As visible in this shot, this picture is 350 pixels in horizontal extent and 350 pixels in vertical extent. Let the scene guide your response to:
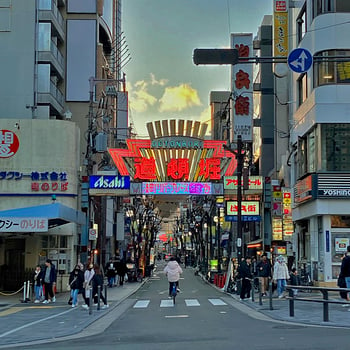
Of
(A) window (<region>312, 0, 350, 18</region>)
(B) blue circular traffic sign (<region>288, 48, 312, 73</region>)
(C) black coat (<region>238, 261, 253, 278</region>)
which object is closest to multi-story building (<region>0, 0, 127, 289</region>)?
(C) black coat (<region>238, 261, 253, 278</region>)

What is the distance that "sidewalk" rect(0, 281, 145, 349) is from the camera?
15.4 metres

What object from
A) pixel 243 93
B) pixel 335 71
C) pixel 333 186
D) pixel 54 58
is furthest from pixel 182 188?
pixel 54 58

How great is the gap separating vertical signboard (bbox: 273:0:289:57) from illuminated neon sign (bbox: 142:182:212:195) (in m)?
9.77

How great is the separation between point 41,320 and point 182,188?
18.9m

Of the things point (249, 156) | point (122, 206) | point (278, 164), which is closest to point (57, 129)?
point (278, 164)

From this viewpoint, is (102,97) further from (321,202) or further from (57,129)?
(321,202)

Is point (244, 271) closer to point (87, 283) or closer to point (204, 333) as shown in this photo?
point (87, 283)

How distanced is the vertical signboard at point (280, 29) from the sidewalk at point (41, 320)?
19.7 metres

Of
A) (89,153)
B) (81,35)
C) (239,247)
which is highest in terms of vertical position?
(81,35)

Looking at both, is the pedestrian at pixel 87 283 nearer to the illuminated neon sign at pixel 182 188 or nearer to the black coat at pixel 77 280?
the black coat at pixel 77 280

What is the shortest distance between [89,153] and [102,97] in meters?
18.8

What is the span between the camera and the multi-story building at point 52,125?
3403 cm

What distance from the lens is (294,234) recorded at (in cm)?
3872

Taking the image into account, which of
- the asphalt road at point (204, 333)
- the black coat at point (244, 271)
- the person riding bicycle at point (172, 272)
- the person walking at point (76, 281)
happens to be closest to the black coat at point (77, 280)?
the person walking at point (76, 281)
